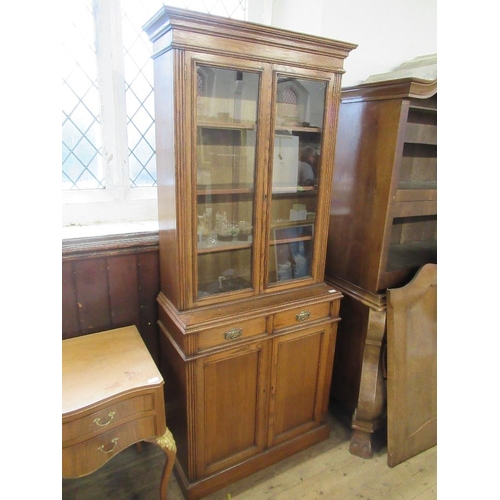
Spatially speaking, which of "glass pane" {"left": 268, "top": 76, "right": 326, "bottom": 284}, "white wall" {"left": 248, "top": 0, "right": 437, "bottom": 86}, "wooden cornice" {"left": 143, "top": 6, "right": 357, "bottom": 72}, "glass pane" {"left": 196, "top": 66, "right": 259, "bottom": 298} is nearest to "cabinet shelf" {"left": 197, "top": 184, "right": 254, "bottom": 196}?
"glass pane" {"left": 196, "top": 66, "right": 259, "bottom": 298}

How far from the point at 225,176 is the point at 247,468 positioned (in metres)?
1.34

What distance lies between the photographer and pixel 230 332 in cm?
146

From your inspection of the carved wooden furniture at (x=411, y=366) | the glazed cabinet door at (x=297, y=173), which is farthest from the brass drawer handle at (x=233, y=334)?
the carved wooden furniture at (x=411, y=366)

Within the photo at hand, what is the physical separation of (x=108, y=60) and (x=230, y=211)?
87cm

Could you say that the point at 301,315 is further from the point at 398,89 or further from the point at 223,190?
the point at 398,89

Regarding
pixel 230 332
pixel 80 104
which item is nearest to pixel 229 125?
pixel 80 104

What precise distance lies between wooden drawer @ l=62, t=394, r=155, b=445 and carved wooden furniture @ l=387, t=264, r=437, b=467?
44.0 inches

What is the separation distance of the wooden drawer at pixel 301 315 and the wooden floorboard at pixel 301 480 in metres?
0.74

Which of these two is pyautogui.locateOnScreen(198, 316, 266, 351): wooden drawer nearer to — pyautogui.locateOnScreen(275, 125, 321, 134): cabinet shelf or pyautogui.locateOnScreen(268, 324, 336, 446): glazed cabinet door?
pyautogui.locateOnScreen(268, 324, 336, 446): glazed cabinet door

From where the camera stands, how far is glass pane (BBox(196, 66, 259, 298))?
4.46 ft

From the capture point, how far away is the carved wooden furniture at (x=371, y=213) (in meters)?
1.57

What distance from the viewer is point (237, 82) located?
4.49ft
